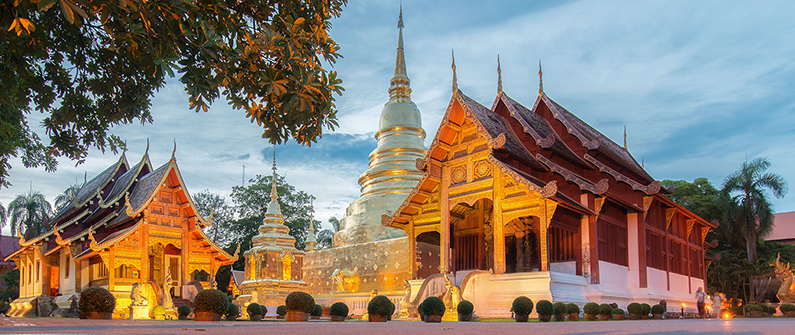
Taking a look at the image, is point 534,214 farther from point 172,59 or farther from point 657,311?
point 172,59

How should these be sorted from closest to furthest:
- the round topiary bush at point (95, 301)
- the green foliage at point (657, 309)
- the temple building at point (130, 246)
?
the round topiary bush at point (95, 301) < the green foliage at point (657, 309) < the temple building at point (130, 246)

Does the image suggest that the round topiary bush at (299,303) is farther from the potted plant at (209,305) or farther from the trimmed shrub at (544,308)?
the trimmed shrub at (544,308)

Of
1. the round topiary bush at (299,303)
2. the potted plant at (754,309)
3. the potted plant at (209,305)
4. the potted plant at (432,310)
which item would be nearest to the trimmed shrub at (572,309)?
the potted plant at (432,310)

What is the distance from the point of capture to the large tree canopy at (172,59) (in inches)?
208

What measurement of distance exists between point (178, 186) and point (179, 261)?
2719 mm

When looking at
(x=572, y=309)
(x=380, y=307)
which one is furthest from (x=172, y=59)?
(x=572, y=309)

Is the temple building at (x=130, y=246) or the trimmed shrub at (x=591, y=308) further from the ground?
the temple building at (x=130, y=246)

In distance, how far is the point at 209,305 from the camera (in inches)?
510

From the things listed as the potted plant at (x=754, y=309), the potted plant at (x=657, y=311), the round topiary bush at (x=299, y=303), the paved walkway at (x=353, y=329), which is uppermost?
the paved walkway at (x=353, y=329)

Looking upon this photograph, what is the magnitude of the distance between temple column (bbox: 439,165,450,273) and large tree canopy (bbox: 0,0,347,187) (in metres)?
10.4

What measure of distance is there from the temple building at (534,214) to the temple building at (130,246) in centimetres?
704

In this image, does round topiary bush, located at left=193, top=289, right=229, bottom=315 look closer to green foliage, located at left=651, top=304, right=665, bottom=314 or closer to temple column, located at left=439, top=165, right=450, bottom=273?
temple column, located at left=439, top=165, right=450, bottom=273

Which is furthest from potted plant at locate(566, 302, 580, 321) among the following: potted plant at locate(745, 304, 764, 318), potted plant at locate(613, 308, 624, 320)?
potted plant at locate(745, 304, 764, 318)

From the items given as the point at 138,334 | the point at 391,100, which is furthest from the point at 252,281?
the point at 138,334
